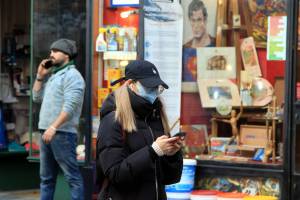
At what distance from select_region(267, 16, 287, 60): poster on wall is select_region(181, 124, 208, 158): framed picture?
1.03 metres

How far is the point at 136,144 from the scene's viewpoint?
Result: 3.75 metres

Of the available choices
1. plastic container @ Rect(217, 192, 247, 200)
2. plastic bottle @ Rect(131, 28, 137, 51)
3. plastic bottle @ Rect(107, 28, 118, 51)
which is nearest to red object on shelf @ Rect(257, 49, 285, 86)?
plastic container @ Rect(217, 192, 247, 200)

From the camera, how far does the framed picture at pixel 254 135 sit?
635 cm

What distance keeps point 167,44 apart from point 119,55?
2.55 feet

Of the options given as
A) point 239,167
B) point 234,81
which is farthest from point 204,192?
point 234,81

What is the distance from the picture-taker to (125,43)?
23.7 feet

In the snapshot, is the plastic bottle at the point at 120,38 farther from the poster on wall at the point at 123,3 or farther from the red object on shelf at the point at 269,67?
the red object on shelf at the point at 269,67

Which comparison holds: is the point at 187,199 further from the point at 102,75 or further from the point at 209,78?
the point at 102,75

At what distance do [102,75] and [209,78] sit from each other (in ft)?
4.10

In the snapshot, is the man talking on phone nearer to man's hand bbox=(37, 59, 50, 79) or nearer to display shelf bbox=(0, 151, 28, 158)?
man's hand bbox=(37, 59, 50, 79)

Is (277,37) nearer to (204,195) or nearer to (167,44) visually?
(167,44)

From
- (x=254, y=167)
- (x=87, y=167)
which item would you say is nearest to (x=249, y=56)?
(x=254, y=167)

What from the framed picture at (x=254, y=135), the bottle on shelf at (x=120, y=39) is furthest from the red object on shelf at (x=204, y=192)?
the bottle on shelf at (x=120, y=39)

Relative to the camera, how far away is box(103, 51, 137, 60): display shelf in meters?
7.17
